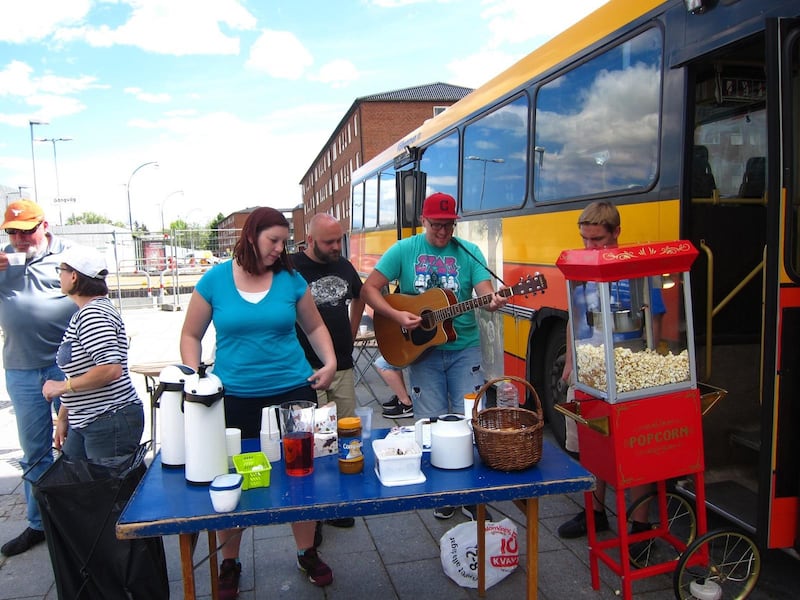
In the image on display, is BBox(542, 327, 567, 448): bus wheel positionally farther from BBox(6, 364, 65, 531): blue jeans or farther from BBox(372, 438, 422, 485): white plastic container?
BBox(6, 364, 65, 531): blue jeans

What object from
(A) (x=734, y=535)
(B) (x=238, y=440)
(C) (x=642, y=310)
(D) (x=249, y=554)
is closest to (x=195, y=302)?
(B) (x=238, y=440)

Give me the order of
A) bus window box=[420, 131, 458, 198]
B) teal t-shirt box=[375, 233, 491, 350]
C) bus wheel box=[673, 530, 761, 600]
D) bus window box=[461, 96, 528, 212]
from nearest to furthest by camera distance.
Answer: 1. bus wheel box=[673, 530, 761, 600]
2. teal t-shirt box=[375, 233, 491, 350]
3. bus window box=[461, 96, 528, 212]
4. bus window box=[420, 131, 458, 198]

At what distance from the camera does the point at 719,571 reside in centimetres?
283

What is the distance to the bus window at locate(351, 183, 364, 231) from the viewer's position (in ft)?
40.1

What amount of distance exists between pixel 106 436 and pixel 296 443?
130 centimetres

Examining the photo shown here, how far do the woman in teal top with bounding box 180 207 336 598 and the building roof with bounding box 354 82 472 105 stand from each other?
4491 centimetres

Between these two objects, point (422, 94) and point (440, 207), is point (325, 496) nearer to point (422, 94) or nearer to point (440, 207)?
point (440, 207)

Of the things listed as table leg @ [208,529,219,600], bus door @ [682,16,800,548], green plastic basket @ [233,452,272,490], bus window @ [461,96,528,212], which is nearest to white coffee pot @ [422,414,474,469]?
green plastic basket @ [233,452,272,490]

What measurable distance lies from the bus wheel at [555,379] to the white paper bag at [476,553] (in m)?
1.78

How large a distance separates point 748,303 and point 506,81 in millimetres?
2927

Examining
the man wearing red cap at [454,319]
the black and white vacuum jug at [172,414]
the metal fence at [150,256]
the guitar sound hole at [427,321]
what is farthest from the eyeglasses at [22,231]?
the metal fence at [150,256]

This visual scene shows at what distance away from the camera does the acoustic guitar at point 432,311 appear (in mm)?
3852

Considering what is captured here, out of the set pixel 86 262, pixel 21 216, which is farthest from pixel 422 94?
pixel 86 262

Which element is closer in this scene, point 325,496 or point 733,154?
point 325,496
